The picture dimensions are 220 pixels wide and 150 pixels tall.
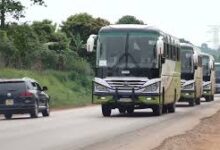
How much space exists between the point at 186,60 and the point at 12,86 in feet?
56.1

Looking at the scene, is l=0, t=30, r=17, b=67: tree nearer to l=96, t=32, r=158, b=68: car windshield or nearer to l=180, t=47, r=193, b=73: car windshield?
l=180, t=47, r=193, b=73: car windshield

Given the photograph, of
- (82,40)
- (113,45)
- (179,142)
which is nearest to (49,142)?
(179,142)

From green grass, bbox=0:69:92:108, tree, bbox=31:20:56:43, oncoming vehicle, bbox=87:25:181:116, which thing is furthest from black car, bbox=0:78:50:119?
tree, bbox=31:20:56:43

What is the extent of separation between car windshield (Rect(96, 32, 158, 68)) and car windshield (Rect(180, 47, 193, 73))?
15.1m

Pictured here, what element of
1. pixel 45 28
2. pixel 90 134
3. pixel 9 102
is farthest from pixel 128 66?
pixel 45 28

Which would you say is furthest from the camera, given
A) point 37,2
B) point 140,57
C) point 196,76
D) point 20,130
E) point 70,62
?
point 70,62

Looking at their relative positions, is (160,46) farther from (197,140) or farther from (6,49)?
(6,49)

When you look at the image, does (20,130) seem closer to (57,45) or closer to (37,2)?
(37,2)

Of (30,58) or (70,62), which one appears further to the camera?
(70,62)

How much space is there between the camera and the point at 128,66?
1169 inches

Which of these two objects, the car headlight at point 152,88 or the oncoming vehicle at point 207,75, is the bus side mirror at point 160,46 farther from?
the oncoming vehicle at point 207,75

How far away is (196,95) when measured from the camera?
46938mm

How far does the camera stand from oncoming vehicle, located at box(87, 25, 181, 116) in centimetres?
2959

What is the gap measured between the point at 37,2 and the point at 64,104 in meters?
10.2
